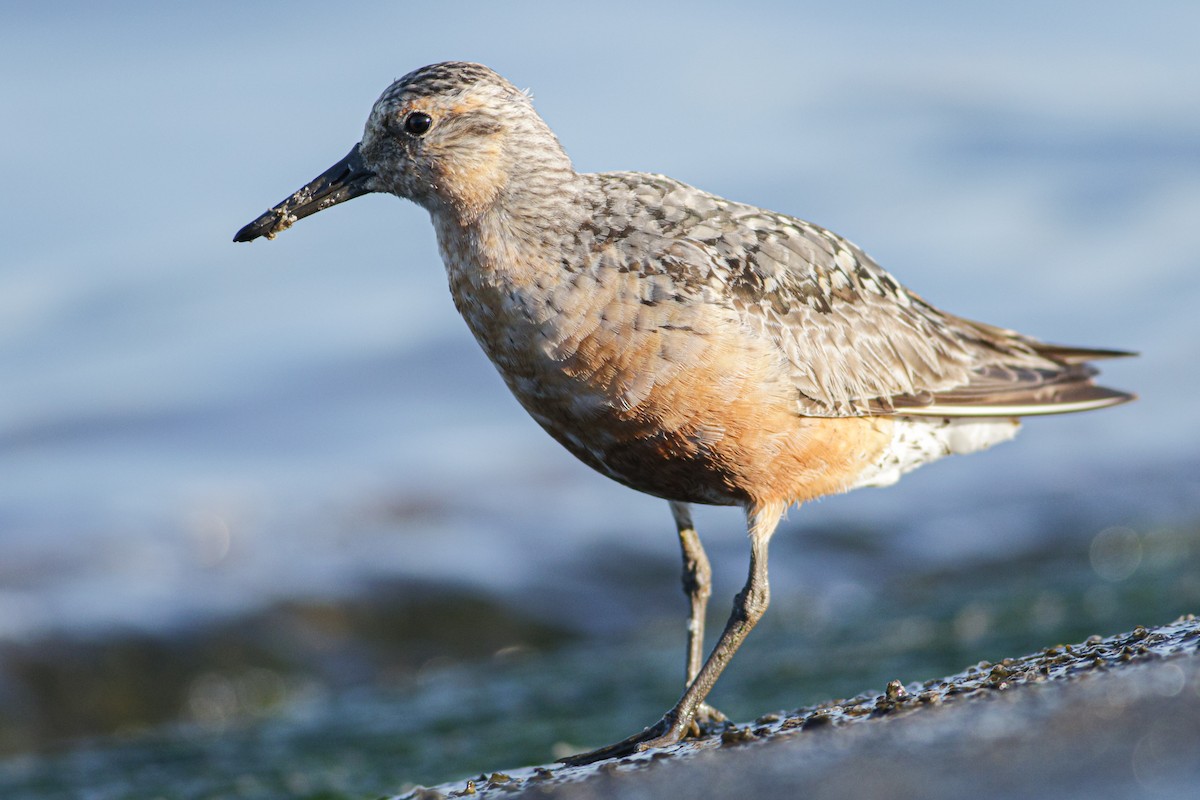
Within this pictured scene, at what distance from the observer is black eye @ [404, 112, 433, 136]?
20.6 ft

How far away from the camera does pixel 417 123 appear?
6.28 m

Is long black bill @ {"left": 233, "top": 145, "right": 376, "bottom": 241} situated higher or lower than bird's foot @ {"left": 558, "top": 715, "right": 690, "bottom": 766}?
higher

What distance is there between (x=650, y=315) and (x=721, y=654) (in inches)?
61.0

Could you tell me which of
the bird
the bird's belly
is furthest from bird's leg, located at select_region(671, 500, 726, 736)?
the bird's belly

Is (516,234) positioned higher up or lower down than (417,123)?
lower down

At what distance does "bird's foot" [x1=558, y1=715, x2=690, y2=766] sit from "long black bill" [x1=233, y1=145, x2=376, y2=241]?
8.63 feet

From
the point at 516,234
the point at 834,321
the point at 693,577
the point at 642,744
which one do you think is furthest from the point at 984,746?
the point at 693,577

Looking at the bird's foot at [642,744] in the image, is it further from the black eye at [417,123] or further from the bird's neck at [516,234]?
the black eye at [417,123]

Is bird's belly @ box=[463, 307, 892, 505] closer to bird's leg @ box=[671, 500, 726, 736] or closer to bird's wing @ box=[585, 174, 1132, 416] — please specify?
bird's wing @ box=[585, 174, 1132, 416]

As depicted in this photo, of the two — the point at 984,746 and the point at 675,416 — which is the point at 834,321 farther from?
the point at 984,746

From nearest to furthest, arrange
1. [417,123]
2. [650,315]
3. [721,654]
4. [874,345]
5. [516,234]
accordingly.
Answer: [650,315] → [516,234] → [417,123] → [721,654] → [874,345]

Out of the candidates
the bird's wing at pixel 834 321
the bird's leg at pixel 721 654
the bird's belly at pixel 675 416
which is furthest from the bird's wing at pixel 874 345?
the bird's leg at pixel 721 654

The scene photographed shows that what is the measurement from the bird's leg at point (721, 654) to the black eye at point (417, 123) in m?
2.21

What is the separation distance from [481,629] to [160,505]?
12.6 feet
